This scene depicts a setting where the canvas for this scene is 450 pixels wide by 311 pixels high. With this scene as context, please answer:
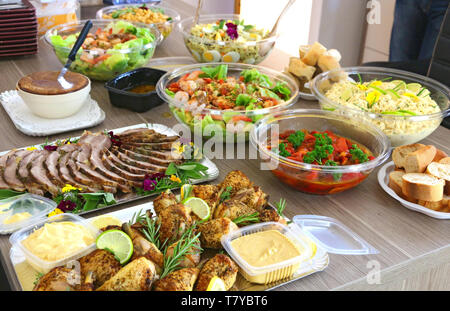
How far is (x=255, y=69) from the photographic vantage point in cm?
237

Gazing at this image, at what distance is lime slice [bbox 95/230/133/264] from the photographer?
1.29 meters

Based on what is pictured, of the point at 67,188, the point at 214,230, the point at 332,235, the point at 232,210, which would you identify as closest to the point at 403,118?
the point at 332,235

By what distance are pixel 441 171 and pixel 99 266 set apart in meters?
1.23

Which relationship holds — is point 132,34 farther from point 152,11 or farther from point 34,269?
point 34,269

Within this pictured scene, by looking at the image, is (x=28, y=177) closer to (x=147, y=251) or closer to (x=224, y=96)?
(x=147, y=251)

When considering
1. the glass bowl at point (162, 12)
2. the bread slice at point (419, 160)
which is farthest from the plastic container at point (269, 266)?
the glass bowl at point (162, 12)

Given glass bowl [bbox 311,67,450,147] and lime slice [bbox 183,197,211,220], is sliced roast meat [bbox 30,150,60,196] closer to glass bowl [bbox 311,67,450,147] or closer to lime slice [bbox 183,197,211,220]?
lime slice [bbox 183,197,211,220]

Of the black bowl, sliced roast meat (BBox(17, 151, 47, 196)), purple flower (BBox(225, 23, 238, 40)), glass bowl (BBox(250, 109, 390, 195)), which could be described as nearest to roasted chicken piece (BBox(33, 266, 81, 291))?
sliced roast meat (BBox(17, 151, 47, 196))

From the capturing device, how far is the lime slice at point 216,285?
3.95 ft

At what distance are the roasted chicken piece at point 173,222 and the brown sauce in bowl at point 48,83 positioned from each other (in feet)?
3.26

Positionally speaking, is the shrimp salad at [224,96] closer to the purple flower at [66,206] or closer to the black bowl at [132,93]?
the black bowl at [132,93]

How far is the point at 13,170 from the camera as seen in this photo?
5.68 ft

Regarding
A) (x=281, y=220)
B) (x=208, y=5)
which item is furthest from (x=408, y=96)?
(x=208, y=5)
